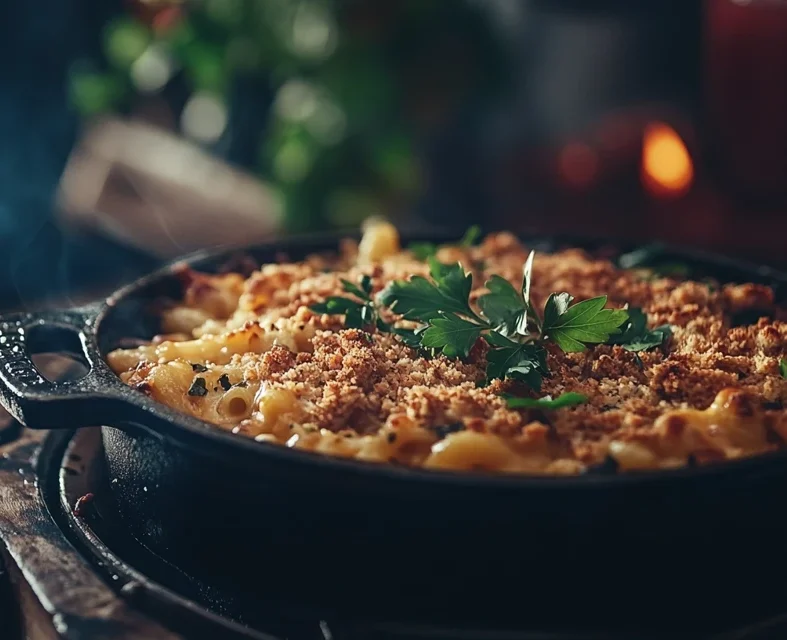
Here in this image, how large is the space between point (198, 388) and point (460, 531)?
0.70 m

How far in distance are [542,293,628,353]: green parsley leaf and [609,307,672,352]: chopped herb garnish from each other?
0.15 metres

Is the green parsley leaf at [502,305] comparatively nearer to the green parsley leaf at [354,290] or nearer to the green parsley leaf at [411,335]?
the green parsley leaf at [411,335]

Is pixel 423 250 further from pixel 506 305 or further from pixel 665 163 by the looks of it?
pixel 665 163

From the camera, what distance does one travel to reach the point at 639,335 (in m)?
2.17

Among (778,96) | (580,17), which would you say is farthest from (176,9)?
(778,96)

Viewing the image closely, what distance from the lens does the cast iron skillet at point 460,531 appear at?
148 cm

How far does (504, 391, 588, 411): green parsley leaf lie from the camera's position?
5.82ft

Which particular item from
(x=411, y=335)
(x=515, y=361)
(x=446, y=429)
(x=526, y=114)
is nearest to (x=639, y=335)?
(x=515, y=361)

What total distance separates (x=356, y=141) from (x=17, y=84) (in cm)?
174

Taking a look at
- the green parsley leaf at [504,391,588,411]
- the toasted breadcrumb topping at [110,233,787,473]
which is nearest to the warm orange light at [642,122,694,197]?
the toasted breadcrumb topping at [110,233,787,473]

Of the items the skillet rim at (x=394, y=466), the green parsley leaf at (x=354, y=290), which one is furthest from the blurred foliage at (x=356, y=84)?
the skillet rim at (x=394, y=466)

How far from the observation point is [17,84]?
480 centimetres

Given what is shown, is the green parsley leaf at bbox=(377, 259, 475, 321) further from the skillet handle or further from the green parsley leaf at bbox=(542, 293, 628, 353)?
the skillet handle

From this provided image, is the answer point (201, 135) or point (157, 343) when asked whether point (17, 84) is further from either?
point (157, 343)
